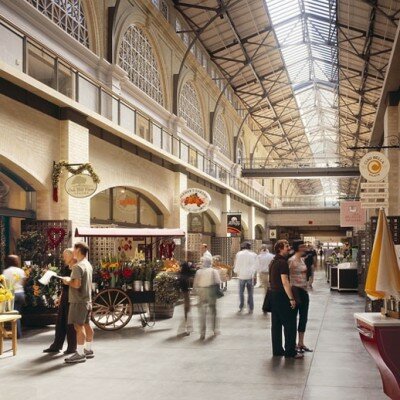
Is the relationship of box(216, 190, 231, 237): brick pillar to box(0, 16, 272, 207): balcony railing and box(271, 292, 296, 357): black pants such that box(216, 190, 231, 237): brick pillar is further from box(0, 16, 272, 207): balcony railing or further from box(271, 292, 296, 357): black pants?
box(271, 292, 296, 357): black pants

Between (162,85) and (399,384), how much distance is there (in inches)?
759

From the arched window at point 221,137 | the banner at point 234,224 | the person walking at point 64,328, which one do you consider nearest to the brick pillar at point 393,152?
the person walking at point 64,328

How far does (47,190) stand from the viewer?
43.3ft

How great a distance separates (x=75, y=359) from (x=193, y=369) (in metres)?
1.68

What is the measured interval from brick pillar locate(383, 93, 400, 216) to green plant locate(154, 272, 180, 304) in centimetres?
607

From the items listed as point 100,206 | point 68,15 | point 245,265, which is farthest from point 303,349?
point 68,15

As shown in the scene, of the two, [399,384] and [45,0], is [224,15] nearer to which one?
[45,0]

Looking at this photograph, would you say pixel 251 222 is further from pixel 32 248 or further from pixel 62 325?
pixel 62 325

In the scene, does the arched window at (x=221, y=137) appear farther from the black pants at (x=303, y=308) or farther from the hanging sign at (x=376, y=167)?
the black pants at (x=303, y=308)

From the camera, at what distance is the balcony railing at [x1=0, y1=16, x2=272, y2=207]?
11.3m

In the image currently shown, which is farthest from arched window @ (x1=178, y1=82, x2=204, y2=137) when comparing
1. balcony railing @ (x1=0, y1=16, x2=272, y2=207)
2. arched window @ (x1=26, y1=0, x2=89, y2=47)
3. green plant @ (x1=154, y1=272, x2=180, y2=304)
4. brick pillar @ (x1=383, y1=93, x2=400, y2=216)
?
green plant @ (x1=154, y1=272, x2=180, y2=304)

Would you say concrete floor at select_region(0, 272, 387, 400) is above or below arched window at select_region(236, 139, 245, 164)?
below

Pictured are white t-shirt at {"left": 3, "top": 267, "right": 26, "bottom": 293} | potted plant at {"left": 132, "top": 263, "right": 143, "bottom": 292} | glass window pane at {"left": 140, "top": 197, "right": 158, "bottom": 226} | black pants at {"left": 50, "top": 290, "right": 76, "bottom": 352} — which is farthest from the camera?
glass window pane at {"left": 140, "top": 197, "right": 158, "bottom": 226}

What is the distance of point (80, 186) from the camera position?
12.9 metres
